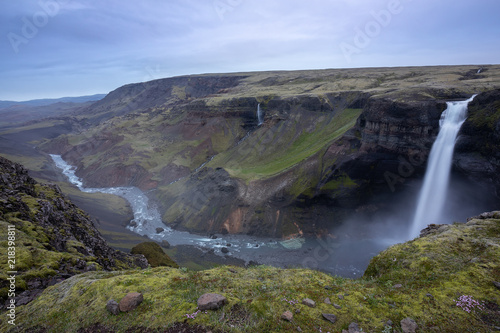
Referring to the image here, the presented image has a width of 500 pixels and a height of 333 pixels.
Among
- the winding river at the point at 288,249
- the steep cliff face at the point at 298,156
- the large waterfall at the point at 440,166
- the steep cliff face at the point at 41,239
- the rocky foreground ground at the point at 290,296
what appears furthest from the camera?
the steep cliff face at the point at 298,156

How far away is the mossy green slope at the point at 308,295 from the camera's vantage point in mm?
7859

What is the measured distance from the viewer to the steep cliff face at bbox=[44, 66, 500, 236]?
4022 centimetres

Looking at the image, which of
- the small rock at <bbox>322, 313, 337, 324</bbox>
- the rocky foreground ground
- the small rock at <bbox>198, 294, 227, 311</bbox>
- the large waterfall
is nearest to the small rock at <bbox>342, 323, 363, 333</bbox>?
the rocky foreground ground

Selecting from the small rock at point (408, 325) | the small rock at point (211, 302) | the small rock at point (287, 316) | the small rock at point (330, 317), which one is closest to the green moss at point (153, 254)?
the small rock at point (211, 302)

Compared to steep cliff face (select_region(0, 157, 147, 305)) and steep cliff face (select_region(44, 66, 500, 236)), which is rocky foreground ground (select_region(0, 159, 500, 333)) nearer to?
steep cliff face (select_region(0, 157, 147, 305))

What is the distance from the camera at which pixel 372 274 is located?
1212 cm

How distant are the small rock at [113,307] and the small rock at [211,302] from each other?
111 inches

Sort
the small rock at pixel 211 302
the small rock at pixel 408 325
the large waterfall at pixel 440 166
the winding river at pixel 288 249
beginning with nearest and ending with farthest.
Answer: the small rock at pixel 408 325, the small rock at pixel 211 302, the large waterfall at pixel 440 166, the winding river at pixel 288 249

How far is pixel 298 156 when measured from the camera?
56062mm

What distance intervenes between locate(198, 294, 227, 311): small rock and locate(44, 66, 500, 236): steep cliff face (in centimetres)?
3872

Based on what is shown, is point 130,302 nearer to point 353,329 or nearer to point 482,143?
point 353,329

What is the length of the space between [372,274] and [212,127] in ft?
274

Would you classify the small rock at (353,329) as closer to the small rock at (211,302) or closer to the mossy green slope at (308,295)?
the mossy green slope at (308,295)

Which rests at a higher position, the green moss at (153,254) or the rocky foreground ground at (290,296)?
the rocky foreground ground at (290,296)
